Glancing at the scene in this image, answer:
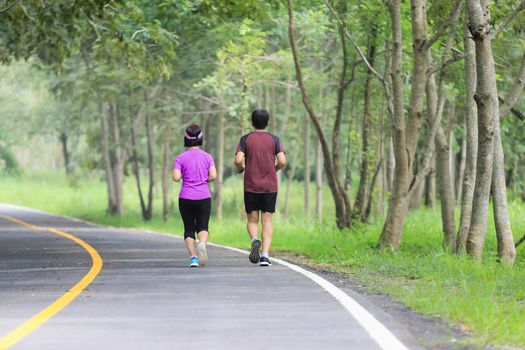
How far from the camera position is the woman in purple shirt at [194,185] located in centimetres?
1789

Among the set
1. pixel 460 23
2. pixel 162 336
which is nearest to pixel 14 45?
pixel 460 23

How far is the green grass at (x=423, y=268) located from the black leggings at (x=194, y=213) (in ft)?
6.91

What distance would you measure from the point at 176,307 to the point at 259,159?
19.5ft

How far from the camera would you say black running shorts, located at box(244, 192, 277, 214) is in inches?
700

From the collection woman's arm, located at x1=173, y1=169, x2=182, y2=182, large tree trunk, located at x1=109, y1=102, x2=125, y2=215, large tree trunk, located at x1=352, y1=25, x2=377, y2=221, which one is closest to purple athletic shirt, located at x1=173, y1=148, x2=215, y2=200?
woman's arm, located at x1=173, y1=169, x2=182, y2=182

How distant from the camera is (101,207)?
184 feet

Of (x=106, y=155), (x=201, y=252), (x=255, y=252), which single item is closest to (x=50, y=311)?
(x=201, y=252)

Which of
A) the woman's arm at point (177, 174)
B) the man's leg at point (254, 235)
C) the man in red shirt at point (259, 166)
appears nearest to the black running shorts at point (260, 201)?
the man in red shirt at point (259, 166)

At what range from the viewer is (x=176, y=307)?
1198cm

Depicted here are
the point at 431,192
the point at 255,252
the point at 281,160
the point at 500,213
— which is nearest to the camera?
the point at 281,160

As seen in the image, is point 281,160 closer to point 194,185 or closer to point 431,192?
point 194,185

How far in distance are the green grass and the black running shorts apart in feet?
4.64

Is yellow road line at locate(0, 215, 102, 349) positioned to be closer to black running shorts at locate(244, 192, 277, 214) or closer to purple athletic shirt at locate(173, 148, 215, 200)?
purple athletic shirt at locate(173, 148, 215, 200)

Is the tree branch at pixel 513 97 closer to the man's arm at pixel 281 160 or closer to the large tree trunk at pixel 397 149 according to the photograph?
the large tree trunk at pixel 397 149
